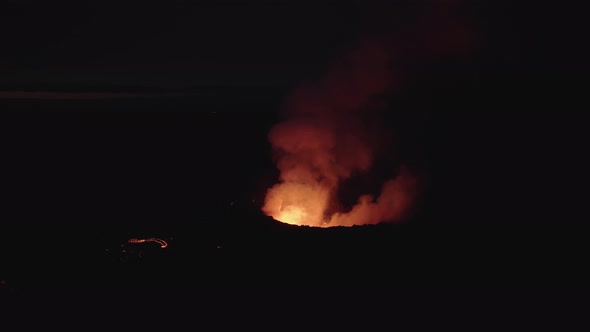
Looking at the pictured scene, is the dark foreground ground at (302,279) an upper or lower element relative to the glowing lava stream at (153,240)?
lower

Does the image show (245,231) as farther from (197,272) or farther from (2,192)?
(2,192)

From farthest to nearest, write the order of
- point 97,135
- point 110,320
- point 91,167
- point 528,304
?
point 97,135 → point 91,167 → point 528,304 → point 110,320

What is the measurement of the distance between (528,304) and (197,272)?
20.8 ft

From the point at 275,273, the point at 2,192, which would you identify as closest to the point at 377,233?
the point at 275,273

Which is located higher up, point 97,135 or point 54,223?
point 97,135

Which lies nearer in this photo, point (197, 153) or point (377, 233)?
point (377, 233)

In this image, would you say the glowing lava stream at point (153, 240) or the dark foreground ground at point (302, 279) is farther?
the glowing lava stream at point (153, 240)

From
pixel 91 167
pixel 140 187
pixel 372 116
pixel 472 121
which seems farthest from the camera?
pixel 472 121

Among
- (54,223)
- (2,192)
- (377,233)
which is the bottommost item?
(377,233)

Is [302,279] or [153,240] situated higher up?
[153,240]

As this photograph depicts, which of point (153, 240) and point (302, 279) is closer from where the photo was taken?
point (302, 279)

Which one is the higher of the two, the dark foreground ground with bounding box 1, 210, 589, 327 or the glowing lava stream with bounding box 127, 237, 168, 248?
the glowing lava stream with bounding box 127, 237, 168, 248

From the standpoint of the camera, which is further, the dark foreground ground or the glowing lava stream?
the glowing lava stream

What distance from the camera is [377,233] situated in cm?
1301
